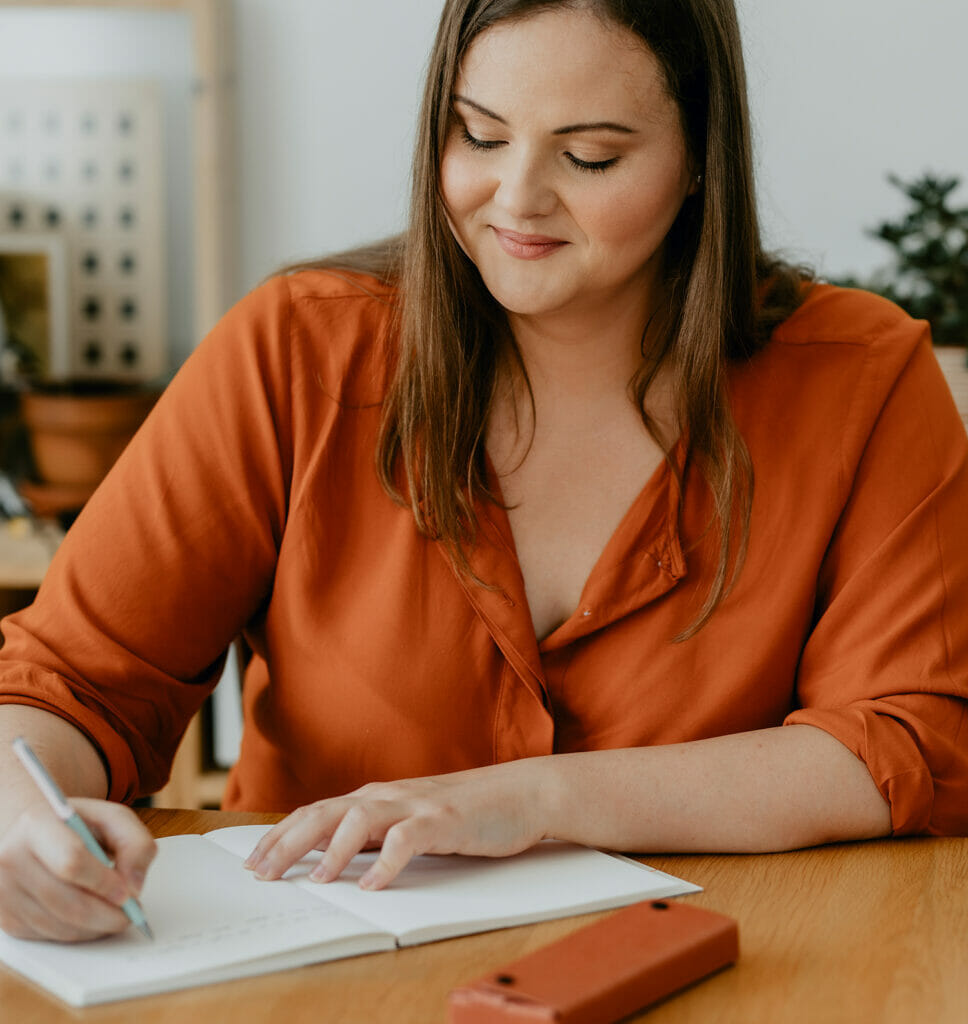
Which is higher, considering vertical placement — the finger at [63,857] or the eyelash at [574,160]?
the eyelash at [574,160]

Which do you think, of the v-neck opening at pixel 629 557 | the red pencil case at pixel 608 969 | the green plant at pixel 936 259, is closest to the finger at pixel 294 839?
the red pencil case at pixel 608 969

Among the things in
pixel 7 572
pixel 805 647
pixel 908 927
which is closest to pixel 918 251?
pixel 805 647

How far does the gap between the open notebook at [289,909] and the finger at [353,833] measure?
0.04 feet

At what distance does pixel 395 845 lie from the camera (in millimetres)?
939

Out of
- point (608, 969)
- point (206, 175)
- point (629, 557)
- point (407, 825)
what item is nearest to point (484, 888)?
point (407, 825)

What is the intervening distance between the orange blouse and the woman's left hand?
0.23 meters

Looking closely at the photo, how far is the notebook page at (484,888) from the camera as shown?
89cm

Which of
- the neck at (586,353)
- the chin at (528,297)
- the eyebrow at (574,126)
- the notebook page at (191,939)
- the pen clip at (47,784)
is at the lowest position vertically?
the notebook page at (191,939)

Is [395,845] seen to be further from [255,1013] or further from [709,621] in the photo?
[709,621]

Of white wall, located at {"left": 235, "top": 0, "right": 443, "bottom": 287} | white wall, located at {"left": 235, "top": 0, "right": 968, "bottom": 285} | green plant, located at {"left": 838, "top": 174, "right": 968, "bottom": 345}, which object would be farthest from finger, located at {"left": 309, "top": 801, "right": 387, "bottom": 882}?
white wall, located at {"left": 235, "top": 0, "right": 443, "bottom": 287}

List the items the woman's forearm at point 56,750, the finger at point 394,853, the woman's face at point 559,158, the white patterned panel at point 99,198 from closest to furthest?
the finger at point 394,853
the woman's forearm at point 56,750
the woman's face at point 559,158
the white patterned panel at point 99,198

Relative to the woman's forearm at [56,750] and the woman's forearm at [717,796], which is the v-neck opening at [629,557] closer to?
the woman's forearm at [717,796]

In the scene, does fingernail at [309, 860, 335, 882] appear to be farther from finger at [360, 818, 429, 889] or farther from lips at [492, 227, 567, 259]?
lips at [492, 227, 567, 259]

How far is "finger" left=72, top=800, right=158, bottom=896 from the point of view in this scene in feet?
2.85
